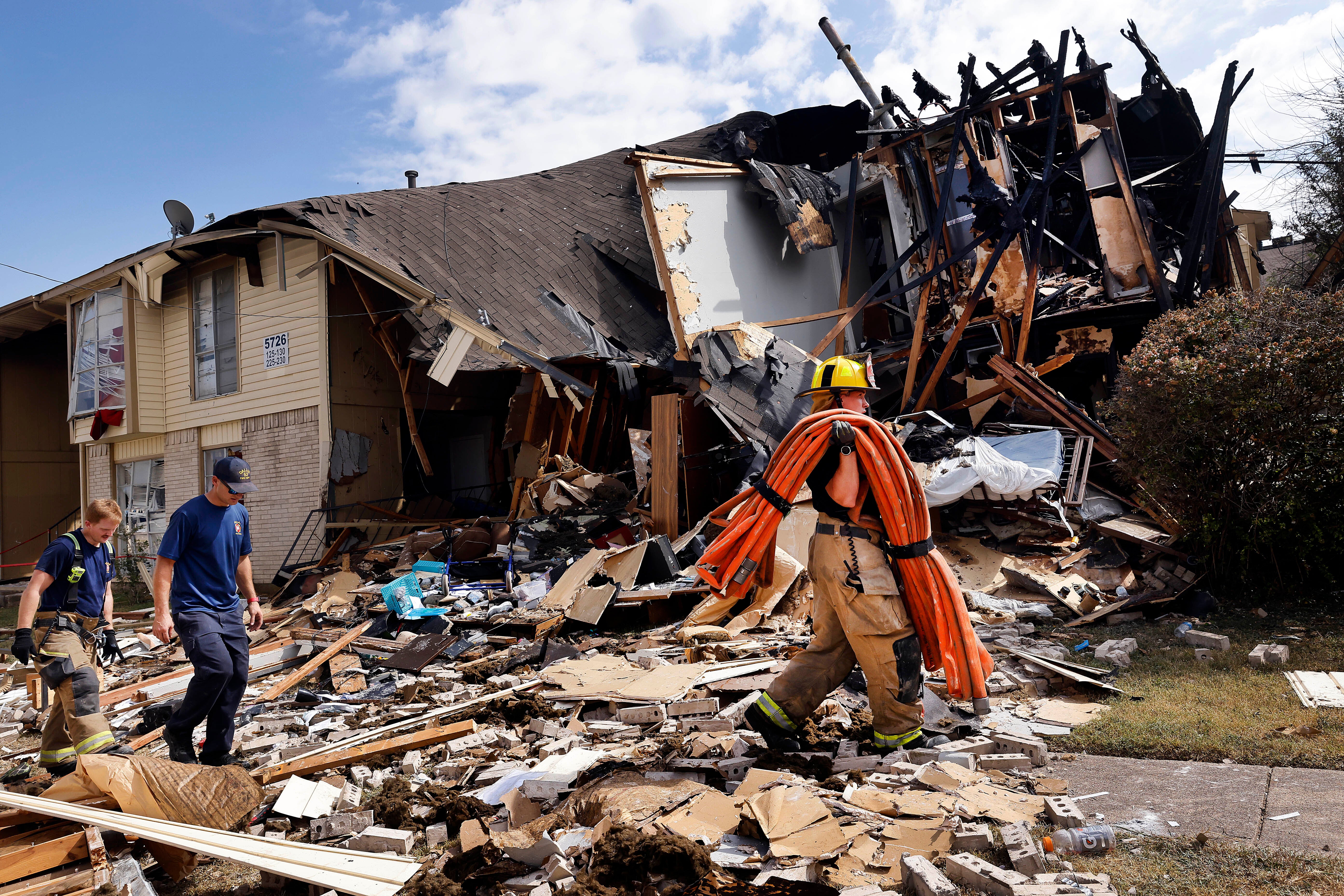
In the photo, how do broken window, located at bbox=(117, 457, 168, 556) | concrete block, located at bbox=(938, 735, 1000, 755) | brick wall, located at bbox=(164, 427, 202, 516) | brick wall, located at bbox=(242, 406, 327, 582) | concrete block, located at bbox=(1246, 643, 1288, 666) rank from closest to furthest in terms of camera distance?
concrete block, located at bbox=(938, 735, 1000, 755) → concrete block, located at bbox=(1246, 643, 1288, 666) → brick wall, located at bbox=(242, 406, 327, 582) → brick wall, located at bbox=(164, 427, 202, 516) → broken window, located at bbox=(117, 457, 168, 556)

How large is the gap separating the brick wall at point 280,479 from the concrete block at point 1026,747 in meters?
11.4

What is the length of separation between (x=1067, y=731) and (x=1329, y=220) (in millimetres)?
13397

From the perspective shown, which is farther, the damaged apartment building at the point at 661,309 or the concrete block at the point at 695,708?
the damaged apartment building at the point at 661,309

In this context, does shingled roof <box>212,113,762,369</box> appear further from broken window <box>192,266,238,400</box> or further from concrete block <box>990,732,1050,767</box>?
concrete block <box>990,732,1050,767</box>

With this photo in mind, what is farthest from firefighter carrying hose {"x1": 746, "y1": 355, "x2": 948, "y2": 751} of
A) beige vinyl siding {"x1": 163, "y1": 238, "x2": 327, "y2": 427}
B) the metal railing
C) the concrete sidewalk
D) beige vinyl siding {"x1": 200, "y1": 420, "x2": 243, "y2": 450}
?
beige vinyl siding {"x1": 200, "y1": 420, "x2": 243, "y2": 450}

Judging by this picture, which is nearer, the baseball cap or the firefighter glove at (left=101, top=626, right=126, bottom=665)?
the baseball cap

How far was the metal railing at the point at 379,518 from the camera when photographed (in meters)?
12.8

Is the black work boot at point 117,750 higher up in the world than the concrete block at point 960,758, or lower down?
lower down

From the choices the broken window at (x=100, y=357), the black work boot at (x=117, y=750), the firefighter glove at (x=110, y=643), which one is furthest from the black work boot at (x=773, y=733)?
the broken window at (x=100, y=357)

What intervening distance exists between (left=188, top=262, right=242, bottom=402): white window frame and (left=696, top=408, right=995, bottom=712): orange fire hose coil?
42.0 feet

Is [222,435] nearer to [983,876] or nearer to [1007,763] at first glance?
[1007,763]

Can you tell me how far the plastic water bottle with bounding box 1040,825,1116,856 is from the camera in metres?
3.04

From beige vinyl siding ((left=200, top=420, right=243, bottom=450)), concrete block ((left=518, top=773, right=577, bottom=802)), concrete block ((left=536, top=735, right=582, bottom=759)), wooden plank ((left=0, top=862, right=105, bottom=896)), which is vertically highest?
beige vinyl siding ((left=200, top=420, right=243, bottom=450))

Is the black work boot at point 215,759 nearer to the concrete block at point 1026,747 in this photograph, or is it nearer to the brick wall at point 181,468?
the concrete block at point 1026,747
